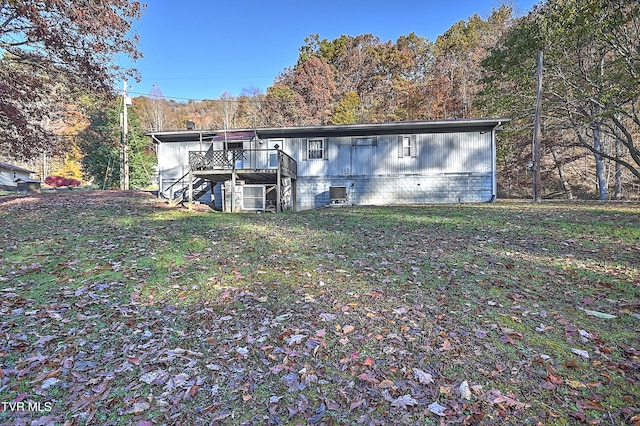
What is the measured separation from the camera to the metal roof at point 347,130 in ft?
50.1

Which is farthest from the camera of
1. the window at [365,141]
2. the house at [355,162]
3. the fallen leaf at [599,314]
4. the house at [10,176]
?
the house at [10,176]

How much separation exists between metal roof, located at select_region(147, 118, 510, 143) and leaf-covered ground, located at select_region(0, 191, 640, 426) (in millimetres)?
9356

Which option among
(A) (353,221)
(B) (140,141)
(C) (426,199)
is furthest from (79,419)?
(B) (140,141)

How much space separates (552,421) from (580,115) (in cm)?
2051

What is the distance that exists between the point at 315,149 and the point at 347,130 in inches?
76.9

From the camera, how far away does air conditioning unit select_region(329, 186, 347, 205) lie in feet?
53.3

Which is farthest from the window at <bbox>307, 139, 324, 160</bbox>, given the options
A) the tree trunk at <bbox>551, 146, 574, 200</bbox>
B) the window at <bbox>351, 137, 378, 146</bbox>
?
the tree trunk at <bbox>551, 146, 574, 200</bbox>

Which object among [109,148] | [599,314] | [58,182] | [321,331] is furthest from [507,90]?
[58,182]

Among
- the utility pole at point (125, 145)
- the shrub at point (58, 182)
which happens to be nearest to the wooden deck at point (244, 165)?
the utility pole at point (125, 145)

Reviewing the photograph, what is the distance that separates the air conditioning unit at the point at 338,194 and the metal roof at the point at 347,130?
111 inches

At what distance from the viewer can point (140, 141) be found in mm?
27281

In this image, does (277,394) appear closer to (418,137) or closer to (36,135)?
(418,137)

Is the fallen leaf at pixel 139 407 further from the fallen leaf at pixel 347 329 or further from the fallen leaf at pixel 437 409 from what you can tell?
the fallen leaf at pixel 437 409

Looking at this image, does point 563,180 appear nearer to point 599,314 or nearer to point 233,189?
point 233,189
